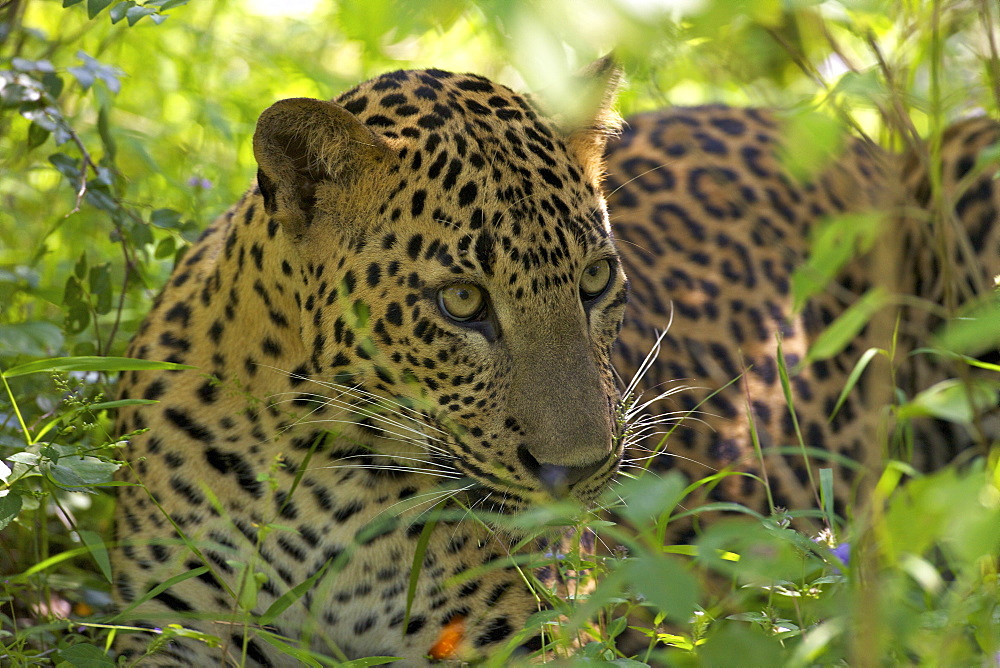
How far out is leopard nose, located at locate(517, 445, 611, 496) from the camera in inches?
101

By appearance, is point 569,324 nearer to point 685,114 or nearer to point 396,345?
point 396,345

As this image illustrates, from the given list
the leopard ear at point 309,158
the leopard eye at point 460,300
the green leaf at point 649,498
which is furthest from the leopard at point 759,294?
the green leaf at point 649,498

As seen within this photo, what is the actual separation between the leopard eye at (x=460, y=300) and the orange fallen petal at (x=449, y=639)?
36.0 inches

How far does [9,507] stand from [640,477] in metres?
1.62

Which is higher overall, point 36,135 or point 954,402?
point 36,135

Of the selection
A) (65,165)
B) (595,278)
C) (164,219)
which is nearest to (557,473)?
(595,278)

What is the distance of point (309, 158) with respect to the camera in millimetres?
2752

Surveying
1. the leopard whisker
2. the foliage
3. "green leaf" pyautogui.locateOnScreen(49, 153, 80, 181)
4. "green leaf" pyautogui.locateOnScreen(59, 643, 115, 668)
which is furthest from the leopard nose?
"green leaf" pyautogui.locateOnScreen(49, 153, 80, 181)

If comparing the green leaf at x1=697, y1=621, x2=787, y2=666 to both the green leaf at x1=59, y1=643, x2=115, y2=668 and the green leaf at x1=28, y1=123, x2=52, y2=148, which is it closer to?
the green leaf at x1=59, y1=643, x2=115, y2=668

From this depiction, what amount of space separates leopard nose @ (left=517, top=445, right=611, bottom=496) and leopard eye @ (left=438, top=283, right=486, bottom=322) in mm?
377

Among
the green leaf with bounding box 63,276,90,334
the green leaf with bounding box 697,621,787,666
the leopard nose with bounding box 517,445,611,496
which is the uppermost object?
the green leaf with bounding box 63,276,90,334

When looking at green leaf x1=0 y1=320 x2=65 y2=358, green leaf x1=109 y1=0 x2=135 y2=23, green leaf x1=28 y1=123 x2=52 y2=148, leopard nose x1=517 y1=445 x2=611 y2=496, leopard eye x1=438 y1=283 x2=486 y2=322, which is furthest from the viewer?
green leaf x1=28 y1=123 x2=52 y2=148

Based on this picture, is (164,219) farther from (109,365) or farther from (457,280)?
(457,280)

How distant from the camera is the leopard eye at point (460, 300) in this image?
270cm
